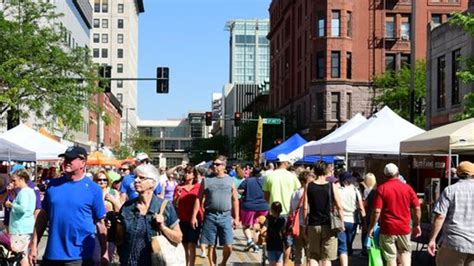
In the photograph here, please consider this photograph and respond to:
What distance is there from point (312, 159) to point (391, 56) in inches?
1364

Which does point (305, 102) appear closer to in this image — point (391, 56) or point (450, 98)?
point (391, 56)

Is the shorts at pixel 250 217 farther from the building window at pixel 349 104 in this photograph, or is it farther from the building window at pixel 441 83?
the building window at pixel 349 104

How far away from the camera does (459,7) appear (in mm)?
65625

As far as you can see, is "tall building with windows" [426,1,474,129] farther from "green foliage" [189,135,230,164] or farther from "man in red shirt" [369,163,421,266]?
"green foliage" [189,135,230,164]

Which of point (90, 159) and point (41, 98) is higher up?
point (41, 98)

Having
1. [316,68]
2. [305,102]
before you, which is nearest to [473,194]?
[316,68]

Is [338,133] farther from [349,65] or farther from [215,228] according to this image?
[349,65]

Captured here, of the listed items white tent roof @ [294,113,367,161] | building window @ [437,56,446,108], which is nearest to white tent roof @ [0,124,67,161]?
white tent roof @ [294,113,367,161]

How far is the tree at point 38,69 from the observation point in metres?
27.6

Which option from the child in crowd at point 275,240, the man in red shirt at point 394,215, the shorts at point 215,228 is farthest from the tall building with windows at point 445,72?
the child in crowd at point 275,240

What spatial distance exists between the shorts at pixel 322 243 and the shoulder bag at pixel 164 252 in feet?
16.2

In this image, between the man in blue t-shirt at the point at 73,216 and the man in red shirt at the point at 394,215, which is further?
the man in red shirt at the point at 394,215

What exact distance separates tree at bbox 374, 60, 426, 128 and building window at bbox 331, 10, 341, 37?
4.94 metres

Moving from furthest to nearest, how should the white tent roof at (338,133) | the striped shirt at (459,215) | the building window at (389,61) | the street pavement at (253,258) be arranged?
1. the building window at (389,61)
2. the white tent roof at (338,133)
3. the street pavement at (253,258)
4. the striped shirt at (459,215)
